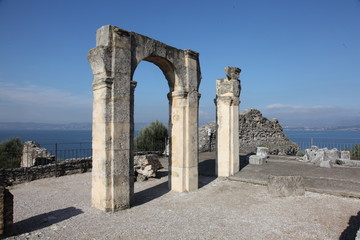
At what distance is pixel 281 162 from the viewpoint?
13188 millimetres

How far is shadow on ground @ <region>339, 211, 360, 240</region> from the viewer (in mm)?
4922

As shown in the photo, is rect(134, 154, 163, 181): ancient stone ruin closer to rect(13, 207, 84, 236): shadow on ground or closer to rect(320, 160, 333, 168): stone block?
rect(13, 207, 84, 236): shadow on ground

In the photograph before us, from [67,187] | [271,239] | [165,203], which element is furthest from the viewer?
[67,187]

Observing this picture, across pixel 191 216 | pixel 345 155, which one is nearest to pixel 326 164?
pixel 345 155

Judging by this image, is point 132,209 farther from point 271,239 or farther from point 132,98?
point 271,239

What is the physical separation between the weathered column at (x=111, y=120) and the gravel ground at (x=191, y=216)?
0.56 metres

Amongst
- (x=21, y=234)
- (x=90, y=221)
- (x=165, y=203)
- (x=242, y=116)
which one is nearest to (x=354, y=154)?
(x=242, y=116)

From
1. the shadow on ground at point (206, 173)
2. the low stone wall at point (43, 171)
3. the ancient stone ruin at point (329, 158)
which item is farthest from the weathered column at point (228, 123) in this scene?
the low stone wall at point (43, 171)

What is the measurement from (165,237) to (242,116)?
1678 cm

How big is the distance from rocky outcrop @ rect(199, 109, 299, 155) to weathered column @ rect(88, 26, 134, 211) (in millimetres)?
12150

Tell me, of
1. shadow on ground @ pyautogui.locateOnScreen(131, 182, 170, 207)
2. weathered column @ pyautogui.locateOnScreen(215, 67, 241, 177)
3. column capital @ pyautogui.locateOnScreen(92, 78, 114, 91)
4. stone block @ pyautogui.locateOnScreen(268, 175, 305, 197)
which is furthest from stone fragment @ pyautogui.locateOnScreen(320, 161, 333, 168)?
column capital @ pyautogui.locateOnScreen(92, 78, 114, 91)

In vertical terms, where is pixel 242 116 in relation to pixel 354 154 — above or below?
above

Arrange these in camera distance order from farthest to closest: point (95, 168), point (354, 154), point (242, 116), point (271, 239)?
point (242, 116) → point (354, 154) → point (95, 168) → point (271, 239)

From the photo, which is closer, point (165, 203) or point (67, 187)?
point (165, 203)
